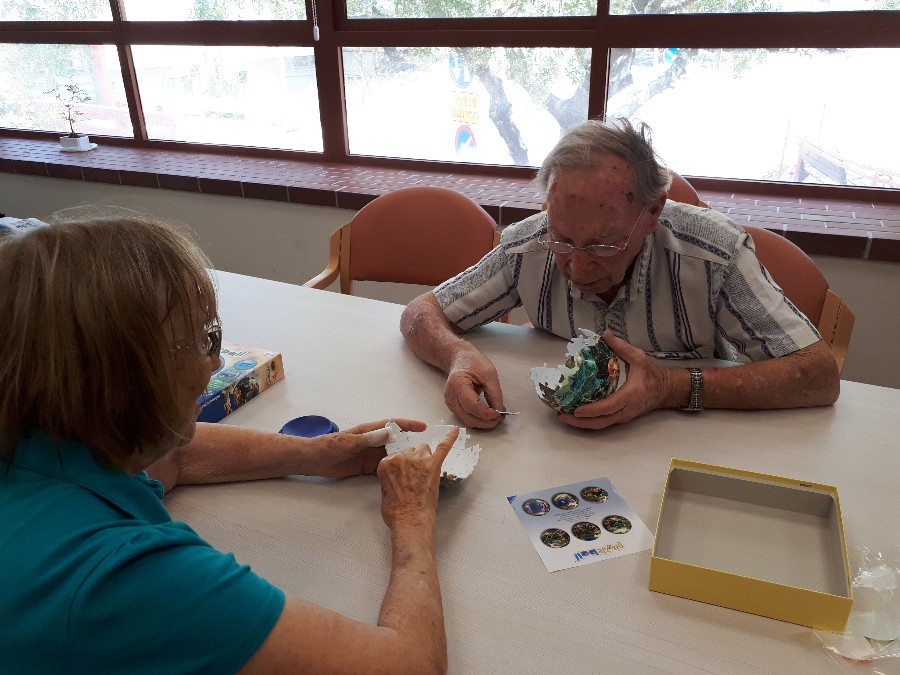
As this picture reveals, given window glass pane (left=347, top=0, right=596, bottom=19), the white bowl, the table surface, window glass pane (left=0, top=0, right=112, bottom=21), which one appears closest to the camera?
the table surface

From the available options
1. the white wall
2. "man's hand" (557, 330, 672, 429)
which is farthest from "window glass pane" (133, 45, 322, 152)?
"man's hand" (557, 330, 672, 429)

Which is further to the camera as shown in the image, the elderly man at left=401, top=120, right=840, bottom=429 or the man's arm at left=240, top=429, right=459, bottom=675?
the elderly man at left=401, top=120, right=840, bottom=429

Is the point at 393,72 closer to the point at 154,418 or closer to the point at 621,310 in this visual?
the point at 621,310

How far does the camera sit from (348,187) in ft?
10.5

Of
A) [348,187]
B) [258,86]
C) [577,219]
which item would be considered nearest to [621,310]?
[577,219]

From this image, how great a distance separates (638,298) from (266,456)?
35.1 inches

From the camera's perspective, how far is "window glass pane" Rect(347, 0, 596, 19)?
2.90m

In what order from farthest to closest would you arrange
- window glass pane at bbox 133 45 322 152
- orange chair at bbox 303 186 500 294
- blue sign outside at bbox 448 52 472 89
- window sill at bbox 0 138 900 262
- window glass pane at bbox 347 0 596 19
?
window glass pane at bbox 133 45 322 152 → blue sign outside at bbox 448 52 472 89 → window glass pane at bbox 347 0 596 19 → window sill at bbox 0 138 900 262 → orange chair at bbox 303 186 500 294

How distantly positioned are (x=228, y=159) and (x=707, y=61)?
8.24 ft

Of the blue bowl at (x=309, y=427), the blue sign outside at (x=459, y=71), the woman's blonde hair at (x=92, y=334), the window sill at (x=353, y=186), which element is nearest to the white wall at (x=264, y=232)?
the window sill at (x=353, y=186)

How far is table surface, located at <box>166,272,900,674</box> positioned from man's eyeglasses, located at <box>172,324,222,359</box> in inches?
14.7

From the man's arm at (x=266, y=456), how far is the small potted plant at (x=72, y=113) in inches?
143

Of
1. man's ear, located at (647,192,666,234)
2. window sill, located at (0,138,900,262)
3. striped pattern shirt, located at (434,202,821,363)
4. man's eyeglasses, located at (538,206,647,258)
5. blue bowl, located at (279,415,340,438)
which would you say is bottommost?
window sill, located at (0,138,900,262)

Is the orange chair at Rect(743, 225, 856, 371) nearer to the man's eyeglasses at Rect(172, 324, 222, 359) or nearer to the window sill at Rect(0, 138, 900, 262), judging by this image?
the window sill at Rect(0, 138, 900, 262)
